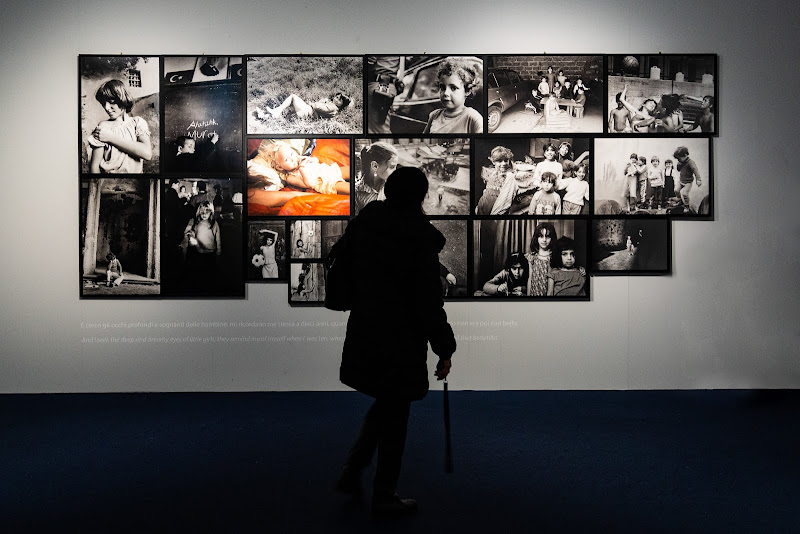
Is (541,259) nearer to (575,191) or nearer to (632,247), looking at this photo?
(575,191)

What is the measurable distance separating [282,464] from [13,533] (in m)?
1.40

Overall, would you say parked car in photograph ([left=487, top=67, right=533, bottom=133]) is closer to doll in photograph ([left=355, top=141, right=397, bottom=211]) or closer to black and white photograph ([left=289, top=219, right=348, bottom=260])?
doll in photograph ([left=355, top=141, right=397, bottom=211])

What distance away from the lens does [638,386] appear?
600 centimetres

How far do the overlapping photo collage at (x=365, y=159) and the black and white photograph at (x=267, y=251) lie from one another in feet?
0.04

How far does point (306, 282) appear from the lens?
5.89 metres

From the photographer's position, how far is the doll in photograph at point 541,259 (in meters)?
5.92

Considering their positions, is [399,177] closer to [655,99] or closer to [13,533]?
[13,533]

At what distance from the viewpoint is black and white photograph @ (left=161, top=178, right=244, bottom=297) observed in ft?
19.2

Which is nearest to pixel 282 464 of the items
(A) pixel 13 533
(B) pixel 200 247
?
(A) pixel 13 533

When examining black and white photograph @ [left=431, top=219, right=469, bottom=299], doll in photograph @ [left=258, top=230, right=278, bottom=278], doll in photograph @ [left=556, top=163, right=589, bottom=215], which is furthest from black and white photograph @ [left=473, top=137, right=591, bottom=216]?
doll in photograph @ [left=258, top=230, right=278, bottom=278]

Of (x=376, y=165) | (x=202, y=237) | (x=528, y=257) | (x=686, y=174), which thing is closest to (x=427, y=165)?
(x=376, y=165)

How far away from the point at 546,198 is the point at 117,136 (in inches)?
141

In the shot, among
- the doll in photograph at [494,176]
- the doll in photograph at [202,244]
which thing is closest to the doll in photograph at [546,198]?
the doll in photograph at [494,176]

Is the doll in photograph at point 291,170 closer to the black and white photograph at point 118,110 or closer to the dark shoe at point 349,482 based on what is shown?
the black and white photograph at point 118,110
